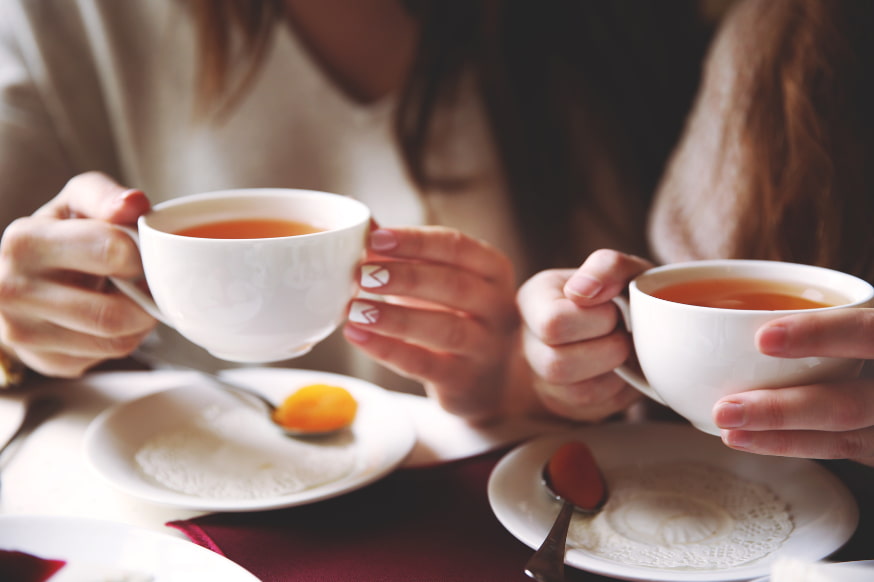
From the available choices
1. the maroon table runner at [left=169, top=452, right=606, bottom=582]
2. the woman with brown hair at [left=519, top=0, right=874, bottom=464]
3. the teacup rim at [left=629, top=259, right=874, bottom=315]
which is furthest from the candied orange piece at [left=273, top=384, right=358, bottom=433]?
the teacup rim at [left=629, top=259, right=874, bottom=315]

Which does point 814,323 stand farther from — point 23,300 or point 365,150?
point 365,150

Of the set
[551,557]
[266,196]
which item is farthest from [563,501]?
[266,196]

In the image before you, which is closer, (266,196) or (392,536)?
(392,536)

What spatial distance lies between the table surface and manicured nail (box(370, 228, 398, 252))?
225mm

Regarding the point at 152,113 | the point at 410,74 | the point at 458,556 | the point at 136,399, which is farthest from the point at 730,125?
the point at 152,113

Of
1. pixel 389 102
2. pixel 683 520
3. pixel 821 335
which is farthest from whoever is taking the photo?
pixel 389 102

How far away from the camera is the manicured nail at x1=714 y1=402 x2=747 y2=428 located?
508 mm

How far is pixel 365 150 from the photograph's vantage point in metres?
1.31

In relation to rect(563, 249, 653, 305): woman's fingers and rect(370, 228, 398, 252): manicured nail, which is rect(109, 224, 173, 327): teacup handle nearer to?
rect(370, 228, 398, 252): manicured nail

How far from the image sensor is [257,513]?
25.2 inches

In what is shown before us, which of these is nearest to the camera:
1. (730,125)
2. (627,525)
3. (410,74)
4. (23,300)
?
(627,525)

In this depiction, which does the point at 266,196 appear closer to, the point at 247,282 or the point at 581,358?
the point at 247,282

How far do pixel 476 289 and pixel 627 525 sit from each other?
301 mm

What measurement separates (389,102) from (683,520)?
0.93m
